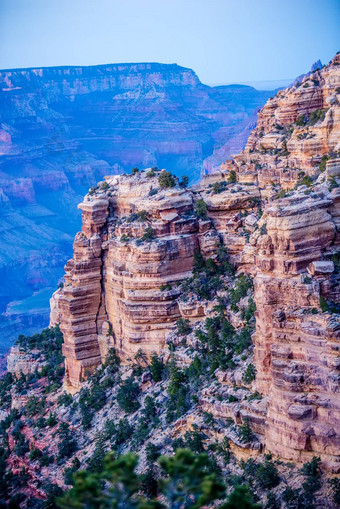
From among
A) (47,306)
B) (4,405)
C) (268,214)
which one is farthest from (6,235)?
(268,214)

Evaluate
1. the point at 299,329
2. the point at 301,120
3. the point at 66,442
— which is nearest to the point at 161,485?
the point at 299,329

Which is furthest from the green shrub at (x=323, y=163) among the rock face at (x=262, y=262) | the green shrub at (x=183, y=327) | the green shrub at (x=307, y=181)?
the green shrub at (x=183, y=327)

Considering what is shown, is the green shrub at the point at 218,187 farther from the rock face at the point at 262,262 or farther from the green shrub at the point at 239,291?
the green shrub at the point at 239,291

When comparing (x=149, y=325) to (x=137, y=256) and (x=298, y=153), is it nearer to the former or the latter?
(x=137, y=256)

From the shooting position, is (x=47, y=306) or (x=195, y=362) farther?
(x=47, y=306)

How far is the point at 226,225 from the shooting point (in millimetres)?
65812

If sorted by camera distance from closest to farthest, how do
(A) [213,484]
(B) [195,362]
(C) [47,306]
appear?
(A) [213,484], (B) [195,362], (C) [47,306]

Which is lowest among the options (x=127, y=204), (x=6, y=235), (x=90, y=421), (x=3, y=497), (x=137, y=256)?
(x=3, y=497)

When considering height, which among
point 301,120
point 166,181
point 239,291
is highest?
point 301,120

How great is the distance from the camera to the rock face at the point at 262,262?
144 feet

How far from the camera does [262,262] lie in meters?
46.8

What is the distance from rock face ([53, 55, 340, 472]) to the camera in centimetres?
4388

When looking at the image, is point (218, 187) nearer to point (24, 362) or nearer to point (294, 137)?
point (294, 137)

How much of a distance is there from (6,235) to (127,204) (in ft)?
405
